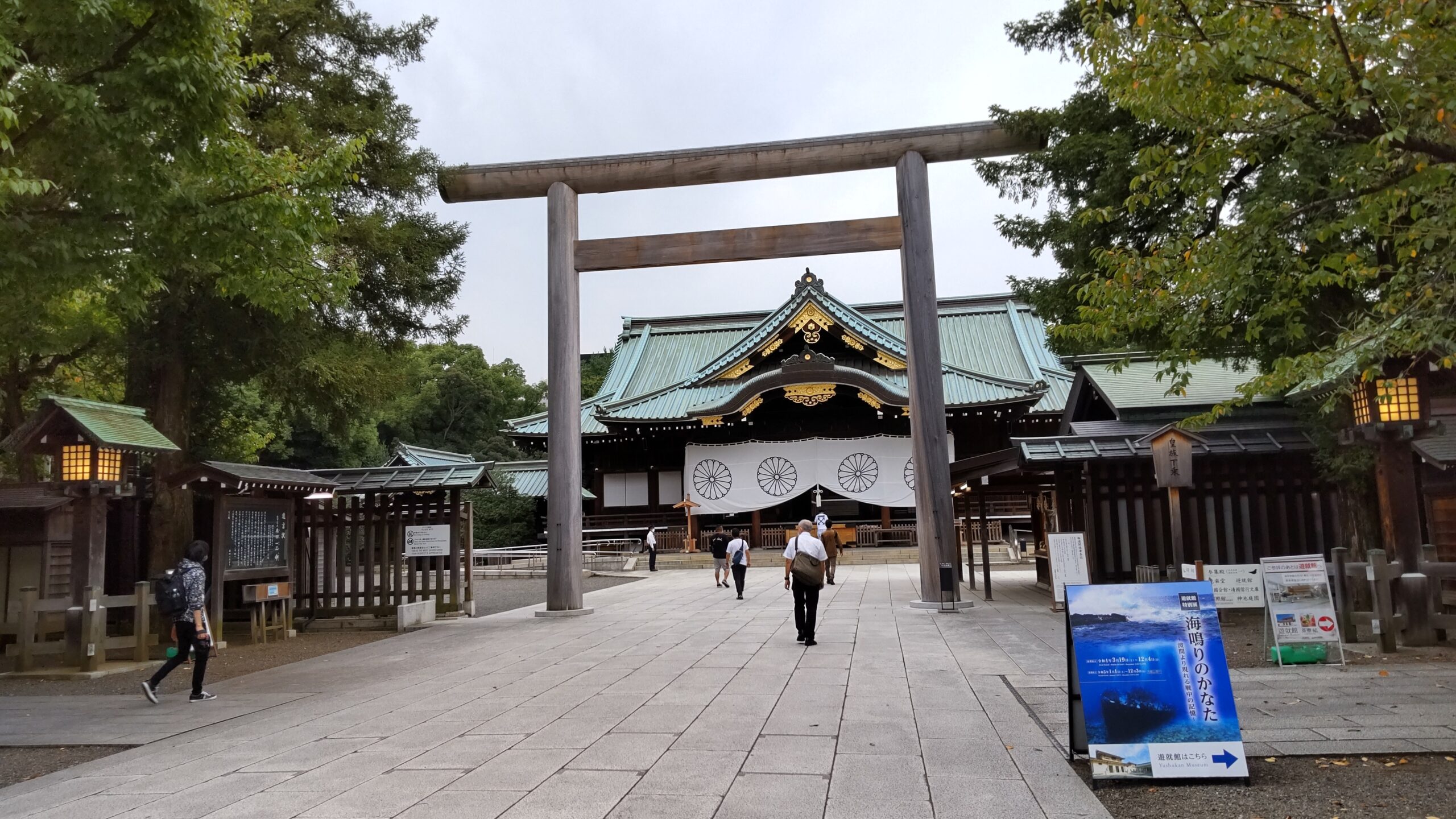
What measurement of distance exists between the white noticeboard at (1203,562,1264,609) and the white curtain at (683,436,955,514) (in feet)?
60.9

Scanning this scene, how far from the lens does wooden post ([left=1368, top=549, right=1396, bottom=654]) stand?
8.32m

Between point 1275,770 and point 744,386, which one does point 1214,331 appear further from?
point 744,386

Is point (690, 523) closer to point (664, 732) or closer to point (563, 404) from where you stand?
point (563, 404)

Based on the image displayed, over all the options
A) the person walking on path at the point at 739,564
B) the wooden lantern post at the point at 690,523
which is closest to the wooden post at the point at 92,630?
the person walking on path at the point at 739,564

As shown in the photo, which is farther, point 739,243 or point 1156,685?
point 739,243

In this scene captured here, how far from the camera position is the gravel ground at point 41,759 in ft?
18.8

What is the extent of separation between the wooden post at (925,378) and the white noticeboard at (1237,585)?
3819 millimetres

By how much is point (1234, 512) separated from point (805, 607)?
6.50 m

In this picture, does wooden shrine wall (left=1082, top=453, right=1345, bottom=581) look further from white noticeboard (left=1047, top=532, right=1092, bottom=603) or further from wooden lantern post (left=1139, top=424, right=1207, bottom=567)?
wooden lantern post (left=1139, top=424, right=1207, bottom=567)

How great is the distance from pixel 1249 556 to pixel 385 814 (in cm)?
1178

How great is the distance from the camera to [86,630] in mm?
9711

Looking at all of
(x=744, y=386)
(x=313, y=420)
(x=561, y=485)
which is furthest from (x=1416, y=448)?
(x=744, y=386)

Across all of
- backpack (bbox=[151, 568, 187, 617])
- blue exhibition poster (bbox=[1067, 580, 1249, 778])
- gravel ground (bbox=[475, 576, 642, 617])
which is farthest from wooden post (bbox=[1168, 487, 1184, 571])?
gravel ground (bbox=[475, 576, 642, 617])

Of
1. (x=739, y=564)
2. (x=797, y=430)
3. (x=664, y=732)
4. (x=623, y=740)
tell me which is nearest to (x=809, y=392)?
(x=797, y=430)
